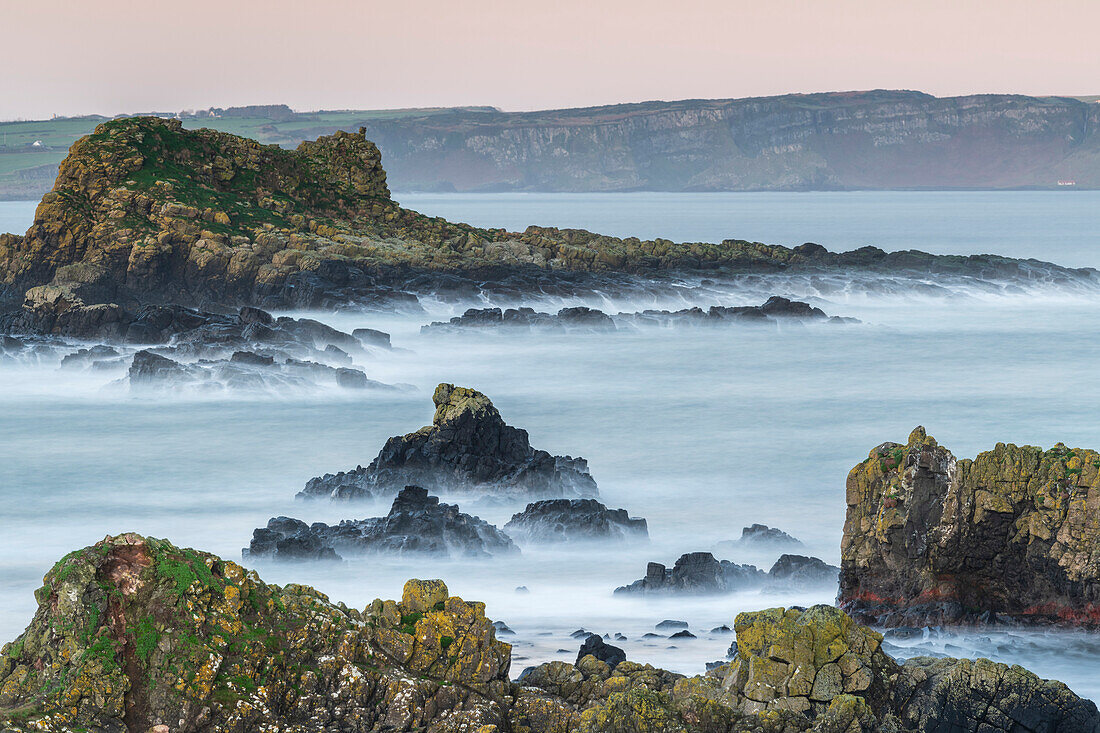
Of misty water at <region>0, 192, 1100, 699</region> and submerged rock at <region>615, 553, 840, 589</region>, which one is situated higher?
submerged rock at <region>615, 553, 840, 589</region>

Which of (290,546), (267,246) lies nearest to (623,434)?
(290,546)

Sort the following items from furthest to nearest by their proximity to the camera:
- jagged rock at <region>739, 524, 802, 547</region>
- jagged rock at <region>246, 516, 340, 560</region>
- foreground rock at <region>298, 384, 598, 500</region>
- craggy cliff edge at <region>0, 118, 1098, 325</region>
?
craggy cliff edge at <region>0, 118, 1098, 325</region>, foreground rock at <region>298, 384, 598, 500</region>, jagged rock at <region>739, 524, 802, 547</region>, jagged rock at <region>246, 516, 340, 560</region>

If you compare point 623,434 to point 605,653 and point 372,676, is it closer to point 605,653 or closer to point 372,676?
point 605,653

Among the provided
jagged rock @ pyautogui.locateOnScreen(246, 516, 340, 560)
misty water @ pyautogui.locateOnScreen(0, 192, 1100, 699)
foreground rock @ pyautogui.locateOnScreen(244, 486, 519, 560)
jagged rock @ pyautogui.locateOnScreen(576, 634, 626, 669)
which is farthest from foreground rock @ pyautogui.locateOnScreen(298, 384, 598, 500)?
jagged rock @ pyautogui.locateOnScreen(576, 634, 626, 669)

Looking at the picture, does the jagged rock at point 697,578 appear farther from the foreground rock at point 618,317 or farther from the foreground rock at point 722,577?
the foreground rock at point 618,317

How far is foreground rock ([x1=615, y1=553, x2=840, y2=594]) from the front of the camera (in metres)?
20.7

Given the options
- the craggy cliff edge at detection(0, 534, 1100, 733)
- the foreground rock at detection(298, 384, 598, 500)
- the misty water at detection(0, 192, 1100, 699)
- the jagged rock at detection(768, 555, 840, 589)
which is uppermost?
the craggy cliff edge at detection(0, 534, 1100, 733)

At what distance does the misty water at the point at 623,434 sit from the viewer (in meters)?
21.0

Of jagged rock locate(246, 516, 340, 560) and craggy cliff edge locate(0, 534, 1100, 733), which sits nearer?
craggy cliff edge locate(0, 534, 1100, 733)

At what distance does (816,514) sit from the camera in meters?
28.4

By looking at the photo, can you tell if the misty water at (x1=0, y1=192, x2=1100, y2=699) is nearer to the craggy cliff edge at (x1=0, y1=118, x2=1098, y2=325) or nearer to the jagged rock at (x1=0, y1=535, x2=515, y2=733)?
the craggy cliff edge at (x1=0, y1=118, x2=1098, y2=325)

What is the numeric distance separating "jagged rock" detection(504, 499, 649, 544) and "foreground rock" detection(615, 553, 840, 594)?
288cm

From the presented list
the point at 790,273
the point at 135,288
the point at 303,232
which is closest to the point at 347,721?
the point at 135,288

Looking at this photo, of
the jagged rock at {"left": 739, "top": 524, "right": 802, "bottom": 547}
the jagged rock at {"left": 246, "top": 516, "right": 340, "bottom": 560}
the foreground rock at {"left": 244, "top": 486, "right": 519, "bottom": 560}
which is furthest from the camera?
the jagged rock at {"left": 739, "top": 524, "right": 802, "bottom": 547}
